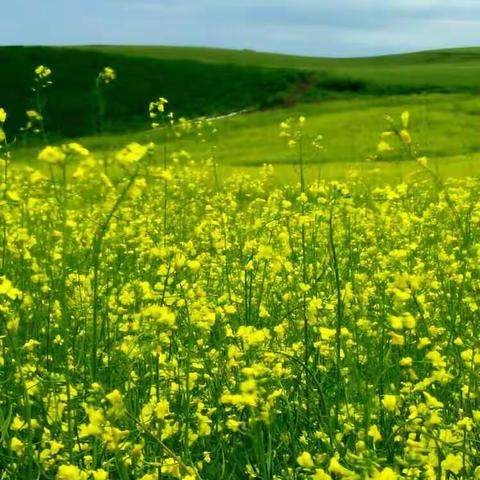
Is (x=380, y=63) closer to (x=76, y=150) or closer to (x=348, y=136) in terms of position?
(x=348, y=136)

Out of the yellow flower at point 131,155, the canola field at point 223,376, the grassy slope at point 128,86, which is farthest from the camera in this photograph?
the grassy slope at point 128,86

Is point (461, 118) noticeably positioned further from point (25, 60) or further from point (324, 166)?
point (25, 60)

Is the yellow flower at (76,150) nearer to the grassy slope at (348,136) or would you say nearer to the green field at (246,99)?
the grassy slope at (348,136)

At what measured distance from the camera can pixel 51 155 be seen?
7.32 ft

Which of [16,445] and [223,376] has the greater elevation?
[16,445]

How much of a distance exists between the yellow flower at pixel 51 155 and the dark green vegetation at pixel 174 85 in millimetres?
40177

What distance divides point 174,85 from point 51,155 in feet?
156

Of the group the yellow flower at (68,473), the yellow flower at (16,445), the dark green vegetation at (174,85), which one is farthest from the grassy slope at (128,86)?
the yellow flower at (68,473)

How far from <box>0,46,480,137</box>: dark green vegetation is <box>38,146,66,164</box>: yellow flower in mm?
40177

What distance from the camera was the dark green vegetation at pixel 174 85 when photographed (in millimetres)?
44531

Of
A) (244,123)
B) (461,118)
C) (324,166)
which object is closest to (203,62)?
(244,123)

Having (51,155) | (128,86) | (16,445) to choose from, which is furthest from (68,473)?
(128,86)

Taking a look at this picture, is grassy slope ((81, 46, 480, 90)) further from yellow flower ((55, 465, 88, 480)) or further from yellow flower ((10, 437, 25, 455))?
yellow flower ((55, 465, 88, 480))

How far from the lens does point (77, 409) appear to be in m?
3.51
